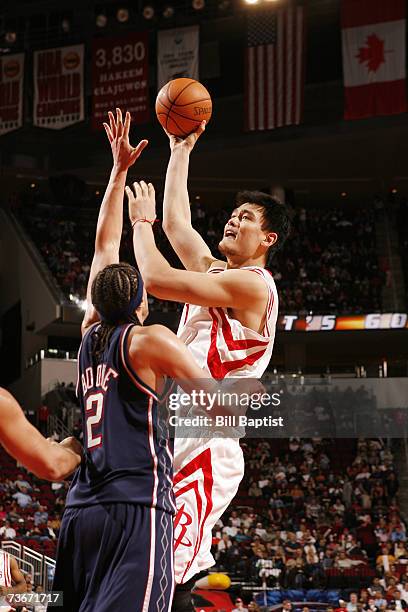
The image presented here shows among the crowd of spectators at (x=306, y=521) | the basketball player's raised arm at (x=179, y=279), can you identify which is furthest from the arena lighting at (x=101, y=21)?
the basketball player's raised arm at (x=179, y=279)

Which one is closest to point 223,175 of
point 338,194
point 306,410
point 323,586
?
point 338,194

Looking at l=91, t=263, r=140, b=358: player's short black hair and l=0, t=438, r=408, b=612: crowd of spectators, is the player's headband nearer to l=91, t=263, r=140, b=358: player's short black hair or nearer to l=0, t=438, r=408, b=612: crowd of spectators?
l=91, t=263, r=140, b=358: player's short black hair

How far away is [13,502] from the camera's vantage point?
15.1m

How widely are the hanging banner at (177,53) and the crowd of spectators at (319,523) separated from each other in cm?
926

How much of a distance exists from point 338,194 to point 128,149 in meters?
23.4

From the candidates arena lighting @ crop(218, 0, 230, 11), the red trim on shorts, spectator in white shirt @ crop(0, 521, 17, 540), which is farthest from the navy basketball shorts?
arena lighting @ crop(218, 0, 230, 11)

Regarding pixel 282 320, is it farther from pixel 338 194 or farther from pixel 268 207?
pixel 268 207

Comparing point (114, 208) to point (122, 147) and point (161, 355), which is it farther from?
point (161, 355)

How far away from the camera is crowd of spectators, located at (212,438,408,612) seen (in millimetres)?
12555

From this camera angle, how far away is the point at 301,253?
Answer: 24.8 metres

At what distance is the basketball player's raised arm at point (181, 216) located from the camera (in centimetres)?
407

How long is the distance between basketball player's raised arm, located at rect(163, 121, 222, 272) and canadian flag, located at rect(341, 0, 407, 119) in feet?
53.1

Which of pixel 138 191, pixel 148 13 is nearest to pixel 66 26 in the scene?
pixel 148 13

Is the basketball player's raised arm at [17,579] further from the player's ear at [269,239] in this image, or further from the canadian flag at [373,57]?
the canadian flag at [373,57]
